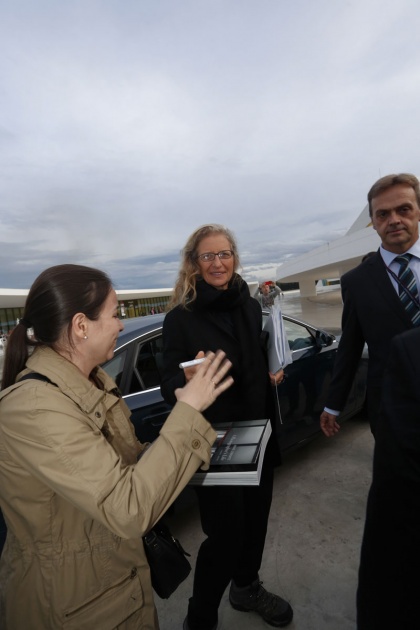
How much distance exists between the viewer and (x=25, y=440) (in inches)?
33.7

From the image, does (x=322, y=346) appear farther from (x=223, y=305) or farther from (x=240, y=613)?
(x=240, y=613)

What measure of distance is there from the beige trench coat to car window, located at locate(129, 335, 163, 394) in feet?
4.53

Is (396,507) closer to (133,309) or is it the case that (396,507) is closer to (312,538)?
(312,538)

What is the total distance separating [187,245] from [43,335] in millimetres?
1044

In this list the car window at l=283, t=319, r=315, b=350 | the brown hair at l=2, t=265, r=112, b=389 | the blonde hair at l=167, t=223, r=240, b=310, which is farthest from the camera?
the car window at l=283, t=319, r=315, b=350

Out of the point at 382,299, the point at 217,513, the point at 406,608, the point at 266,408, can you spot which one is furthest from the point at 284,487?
the point at 406,608

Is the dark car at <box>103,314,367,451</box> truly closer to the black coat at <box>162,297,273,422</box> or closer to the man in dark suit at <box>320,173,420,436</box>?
the black coat at <box>162,297,273,422</box>

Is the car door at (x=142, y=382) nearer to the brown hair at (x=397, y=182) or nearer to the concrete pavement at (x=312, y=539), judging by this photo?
the concrete pavement at (x=312, y=539)

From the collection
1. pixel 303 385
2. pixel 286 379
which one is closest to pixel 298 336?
pixel 303 385

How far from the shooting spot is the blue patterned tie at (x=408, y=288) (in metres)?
1.75

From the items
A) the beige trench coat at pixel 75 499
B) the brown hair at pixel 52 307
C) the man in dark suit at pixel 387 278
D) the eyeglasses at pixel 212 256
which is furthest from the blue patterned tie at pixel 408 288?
the brown hair at pixel 52 307

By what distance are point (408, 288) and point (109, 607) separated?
1829 millimetres

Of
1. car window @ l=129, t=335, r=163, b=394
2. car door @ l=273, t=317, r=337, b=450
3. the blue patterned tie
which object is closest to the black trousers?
car window @ l=129, t=335, r=163, b=394

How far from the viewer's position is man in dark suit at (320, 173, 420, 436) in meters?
1.79
